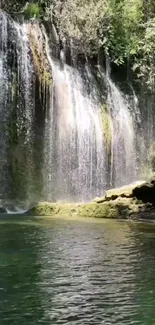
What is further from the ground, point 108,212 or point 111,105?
point 111,105

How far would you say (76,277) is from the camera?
745cm

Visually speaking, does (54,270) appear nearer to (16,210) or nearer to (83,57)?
(16,210)

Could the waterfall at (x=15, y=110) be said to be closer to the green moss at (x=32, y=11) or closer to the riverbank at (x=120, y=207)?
the green moss at (x=32, y=11)

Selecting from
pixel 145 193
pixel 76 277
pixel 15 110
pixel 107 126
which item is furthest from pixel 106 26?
pixel 76 277

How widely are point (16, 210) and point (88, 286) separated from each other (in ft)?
42.0

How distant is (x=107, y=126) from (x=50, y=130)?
8.94 ft

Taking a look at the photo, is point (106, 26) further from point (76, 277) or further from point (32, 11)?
point (76, 277)

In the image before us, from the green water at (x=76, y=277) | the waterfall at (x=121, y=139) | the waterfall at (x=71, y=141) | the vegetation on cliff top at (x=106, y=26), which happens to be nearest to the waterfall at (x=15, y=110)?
the waterfall at (x=71, y=141)

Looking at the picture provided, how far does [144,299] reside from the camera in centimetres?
A: 639

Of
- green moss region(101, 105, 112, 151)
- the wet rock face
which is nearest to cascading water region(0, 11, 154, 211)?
green moss region(101, 105, 112, 151)

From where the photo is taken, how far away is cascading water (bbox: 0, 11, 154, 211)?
2170 cm

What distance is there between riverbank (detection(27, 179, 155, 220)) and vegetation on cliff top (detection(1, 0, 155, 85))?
31.6 ft

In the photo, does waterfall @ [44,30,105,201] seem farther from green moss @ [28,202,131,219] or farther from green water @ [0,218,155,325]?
green water @ [0,218,155,325]

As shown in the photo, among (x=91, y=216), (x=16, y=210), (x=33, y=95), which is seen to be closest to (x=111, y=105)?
(x=33, y=95)
